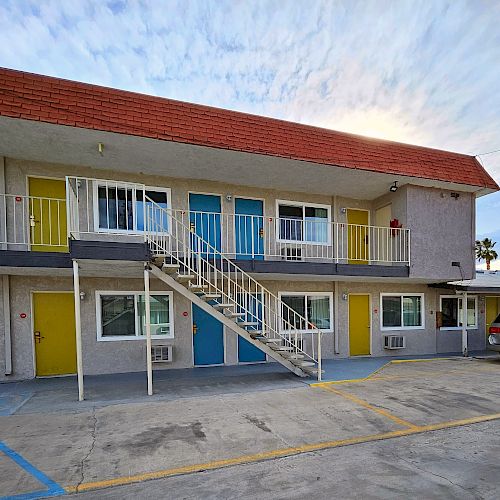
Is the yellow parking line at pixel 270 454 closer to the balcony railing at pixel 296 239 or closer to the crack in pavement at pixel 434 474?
the crack in pavement at pixel 434 474

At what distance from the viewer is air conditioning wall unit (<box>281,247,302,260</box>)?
984cm

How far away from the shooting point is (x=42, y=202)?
26.3ft

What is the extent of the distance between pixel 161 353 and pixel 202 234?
340cm

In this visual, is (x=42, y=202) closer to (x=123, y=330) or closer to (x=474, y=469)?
(x=123, y=330)

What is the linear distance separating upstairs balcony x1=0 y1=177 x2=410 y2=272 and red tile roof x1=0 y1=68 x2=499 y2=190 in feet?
4.49

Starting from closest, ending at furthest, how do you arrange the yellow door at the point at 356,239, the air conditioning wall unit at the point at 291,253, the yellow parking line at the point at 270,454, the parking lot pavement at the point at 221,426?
the yellow parking line at the point at 270,454 → the parking lot pavement at the point at 221,426 → the air conditioning wall unit at the point at 291,253 → the yellow door at the point at 356,239

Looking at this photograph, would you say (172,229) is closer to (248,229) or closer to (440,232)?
(248,229)

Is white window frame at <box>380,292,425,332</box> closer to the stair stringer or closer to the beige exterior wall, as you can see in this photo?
the beige exterior wall

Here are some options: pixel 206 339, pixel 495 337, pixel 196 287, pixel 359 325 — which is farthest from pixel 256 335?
pixel 495 337

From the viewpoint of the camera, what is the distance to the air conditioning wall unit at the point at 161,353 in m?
8.40

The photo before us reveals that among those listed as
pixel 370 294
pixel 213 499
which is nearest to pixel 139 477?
pixel 213 499

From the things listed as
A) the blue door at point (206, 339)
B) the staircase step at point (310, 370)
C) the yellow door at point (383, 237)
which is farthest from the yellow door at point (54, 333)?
the yellow door at point (383, 237)

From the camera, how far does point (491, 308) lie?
516 inches

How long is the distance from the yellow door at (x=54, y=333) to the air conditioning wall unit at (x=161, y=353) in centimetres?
201
